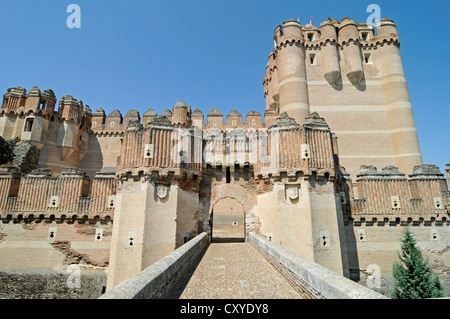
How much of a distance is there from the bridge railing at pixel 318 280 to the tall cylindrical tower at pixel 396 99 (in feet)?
75.3

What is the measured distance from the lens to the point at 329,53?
28.1 m

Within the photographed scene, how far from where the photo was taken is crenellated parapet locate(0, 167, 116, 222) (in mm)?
16016

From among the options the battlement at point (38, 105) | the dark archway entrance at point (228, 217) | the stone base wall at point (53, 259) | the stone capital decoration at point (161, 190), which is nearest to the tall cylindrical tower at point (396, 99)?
the dark archway entrance at point (228, 217)

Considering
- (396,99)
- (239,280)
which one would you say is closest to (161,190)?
(239,280)

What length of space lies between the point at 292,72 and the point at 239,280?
24.4 meters

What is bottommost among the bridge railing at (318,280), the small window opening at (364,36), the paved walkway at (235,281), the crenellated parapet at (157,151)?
the paved walkway at (235,281)

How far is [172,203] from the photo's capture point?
43.8 ft

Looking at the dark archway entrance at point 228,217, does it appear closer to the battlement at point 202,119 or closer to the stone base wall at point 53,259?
the battlement at point 202,119

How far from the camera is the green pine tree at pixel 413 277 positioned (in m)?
14.3

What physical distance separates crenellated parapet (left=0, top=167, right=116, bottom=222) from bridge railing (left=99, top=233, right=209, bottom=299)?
10238 mm

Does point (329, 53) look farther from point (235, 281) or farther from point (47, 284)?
point (47, 284)

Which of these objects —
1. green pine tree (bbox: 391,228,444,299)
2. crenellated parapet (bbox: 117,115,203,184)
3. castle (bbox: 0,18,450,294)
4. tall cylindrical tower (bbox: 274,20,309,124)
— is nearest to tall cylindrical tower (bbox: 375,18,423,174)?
castle (bbox: 0,18,450,294)

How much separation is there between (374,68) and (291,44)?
938 centimetres
